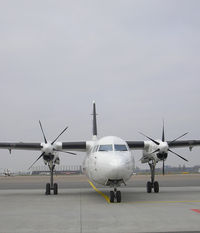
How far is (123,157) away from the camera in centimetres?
1407

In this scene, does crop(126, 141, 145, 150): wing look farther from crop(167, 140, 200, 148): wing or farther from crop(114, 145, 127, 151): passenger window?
crop(114, 145, 127, 151): passenger window

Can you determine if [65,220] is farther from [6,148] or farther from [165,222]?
[6,148]

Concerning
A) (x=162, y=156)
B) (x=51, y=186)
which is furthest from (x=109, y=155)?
(x=51, y=186)

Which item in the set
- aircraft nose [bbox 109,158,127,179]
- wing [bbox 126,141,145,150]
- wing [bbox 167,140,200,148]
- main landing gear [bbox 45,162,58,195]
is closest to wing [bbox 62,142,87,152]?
main landing gear [bbox 45,162,58,195]

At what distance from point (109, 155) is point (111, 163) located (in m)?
0.78

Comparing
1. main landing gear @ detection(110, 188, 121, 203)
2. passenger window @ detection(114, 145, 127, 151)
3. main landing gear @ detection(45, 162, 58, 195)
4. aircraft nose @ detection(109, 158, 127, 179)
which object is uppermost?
passenger window @ detection(114, 145, 127, 151)

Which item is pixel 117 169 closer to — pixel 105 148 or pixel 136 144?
pixel 105 148

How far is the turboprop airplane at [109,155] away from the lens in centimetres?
1366

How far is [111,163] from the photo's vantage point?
1345 cm

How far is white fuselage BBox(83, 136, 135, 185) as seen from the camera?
13367 millimetres

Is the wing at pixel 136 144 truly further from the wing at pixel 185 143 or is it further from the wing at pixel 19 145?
the wing at pixel 19 145

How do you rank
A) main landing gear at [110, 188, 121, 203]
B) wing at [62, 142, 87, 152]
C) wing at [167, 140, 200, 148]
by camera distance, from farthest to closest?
1. wing at [167, 140, 200, 148]
2. wing at [62, 142, 87, 152]
3. main landing gear at [110, 188, 121, 203]

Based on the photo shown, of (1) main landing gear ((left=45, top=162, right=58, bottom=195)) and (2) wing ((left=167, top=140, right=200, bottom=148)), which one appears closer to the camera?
(1) main landing gear ((left=45, top=162, right=58, bottom=195))

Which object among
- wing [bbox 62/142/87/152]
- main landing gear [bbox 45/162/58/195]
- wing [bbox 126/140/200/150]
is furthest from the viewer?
wing [bbox 126/140/200/150]
